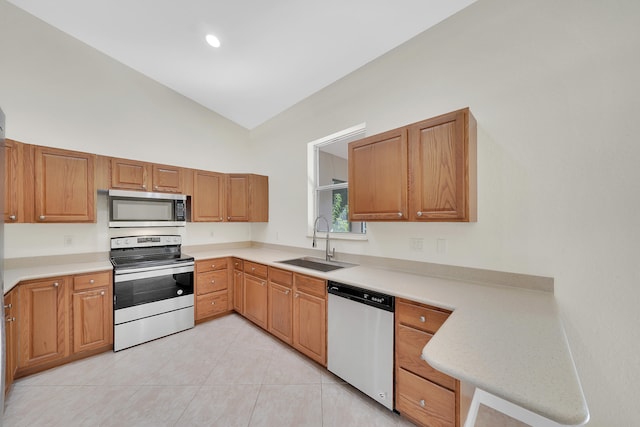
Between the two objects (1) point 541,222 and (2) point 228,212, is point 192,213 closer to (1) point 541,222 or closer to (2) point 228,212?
(2) point 228,212

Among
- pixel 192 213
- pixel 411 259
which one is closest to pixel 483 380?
pixel 411 259

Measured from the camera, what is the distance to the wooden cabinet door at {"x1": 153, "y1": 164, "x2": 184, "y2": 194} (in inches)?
120

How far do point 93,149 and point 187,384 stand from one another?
2860 mm

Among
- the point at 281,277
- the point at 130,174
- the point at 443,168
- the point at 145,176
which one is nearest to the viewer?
the point at 443,168

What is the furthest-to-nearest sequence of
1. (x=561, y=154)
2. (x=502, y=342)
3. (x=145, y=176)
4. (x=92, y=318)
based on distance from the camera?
(x=145, y=176) < (x=92, y=318) < (x=561, y=154) < (x=502, y=342)

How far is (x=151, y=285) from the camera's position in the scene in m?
2.73

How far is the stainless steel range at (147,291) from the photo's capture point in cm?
253

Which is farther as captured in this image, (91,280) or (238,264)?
(238,264)

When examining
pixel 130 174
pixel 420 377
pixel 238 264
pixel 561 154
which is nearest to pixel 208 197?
pixel 130 174

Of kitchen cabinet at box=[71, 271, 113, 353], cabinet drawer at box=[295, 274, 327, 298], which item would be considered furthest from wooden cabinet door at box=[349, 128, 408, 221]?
kitchen cabinet at box=[71, 271, 113, 353]

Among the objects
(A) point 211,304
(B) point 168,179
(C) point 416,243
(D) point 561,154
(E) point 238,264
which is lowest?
(A) point 211,304

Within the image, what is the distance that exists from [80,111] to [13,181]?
3.60 feet

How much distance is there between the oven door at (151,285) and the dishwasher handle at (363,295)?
2.01 meters

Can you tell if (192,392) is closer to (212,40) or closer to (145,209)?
(145,209)
